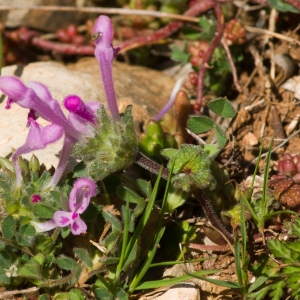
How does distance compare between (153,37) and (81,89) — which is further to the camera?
(153,37)

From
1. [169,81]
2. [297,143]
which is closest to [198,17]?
[169,81]

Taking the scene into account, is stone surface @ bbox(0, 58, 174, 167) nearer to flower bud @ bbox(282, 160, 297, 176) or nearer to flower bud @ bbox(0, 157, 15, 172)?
flower bud @ bbox(0, 157, 15, 172)

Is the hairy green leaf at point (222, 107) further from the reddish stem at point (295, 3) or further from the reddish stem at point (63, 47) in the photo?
the reddish stem at point (63, 47)

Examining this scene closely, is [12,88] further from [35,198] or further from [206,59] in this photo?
[206,59]

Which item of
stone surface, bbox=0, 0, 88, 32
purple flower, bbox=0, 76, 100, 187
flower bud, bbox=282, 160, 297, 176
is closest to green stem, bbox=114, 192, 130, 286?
purple flower, bbox=0, 76, 100, 187

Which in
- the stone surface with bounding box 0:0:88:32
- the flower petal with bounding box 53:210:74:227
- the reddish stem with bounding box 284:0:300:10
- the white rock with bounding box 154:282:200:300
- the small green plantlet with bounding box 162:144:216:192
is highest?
the reddish stem with bounding box 284:0:300:10

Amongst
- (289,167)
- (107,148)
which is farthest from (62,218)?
Result: (289,167)

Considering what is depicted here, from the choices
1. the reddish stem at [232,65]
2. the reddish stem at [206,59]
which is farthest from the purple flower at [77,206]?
the reddish stem at [232,65]
